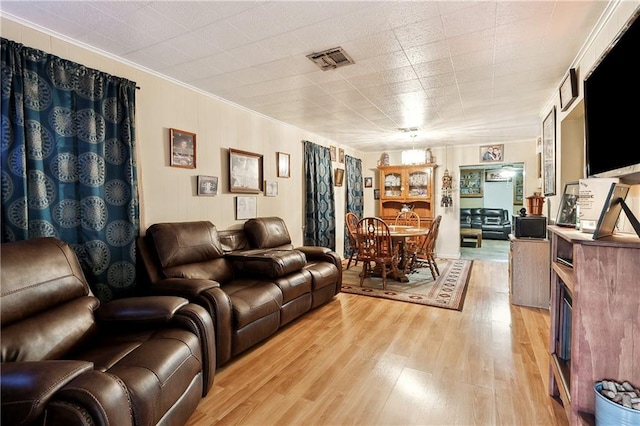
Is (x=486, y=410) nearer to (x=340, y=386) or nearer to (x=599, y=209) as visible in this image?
(x=340, y=386)

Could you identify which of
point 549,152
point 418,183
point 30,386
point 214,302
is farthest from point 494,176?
point 30,386

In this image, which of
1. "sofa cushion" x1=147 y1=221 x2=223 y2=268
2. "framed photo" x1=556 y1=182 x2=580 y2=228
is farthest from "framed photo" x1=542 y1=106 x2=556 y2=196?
"sofa cushion" x1=147 y1=221 x2=223 y2=268

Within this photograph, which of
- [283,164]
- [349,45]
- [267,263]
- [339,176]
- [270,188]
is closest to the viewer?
[349,45]

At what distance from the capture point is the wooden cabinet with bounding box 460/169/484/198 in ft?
31.9

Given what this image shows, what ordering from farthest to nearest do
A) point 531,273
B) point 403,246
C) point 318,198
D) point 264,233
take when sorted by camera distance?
point 318,198 → point 403,246 → point 264,233 → point 531,273

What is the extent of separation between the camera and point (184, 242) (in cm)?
265

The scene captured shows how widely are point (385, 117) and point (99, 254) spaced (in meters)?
3.56

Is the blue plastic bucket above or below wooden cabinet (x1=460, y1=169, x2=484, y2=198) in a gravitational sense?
below

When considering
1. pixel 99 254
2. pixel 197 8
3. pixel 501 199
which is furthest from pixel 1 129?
pixel 501 199

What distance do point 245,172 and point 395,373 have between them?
8.95ft

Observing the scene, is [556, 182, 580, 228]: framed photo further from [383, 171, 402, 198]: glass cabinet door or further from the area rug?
[383, 171, 402, 198]: glass cabinet door

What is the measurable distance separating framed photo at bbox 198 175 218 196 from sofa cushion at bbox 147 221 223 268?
17.7 inches

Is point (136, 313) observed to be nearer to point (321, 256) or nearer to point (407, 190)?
point (321, 256)

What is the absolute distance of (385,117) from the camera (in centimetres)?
420
